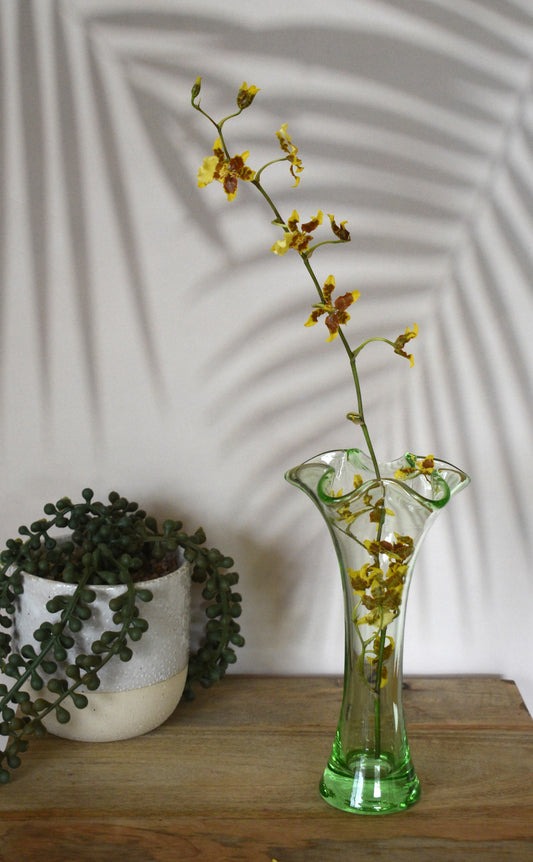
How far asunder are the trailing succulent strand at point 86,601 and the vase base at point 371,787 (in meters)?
0.20

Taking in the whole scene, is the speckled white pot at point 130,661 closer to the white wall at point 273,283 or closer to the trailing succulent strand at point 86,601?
the trailing succulent strand at point 86,601

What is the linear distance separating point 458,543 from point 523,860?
0.37 m

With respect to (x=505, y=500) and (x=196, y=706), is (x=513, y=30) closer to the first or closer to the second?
(x=505, y=500)

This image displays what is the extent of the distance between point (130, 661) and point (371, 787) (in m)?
A: 0.26

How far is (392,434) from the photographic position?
961mm

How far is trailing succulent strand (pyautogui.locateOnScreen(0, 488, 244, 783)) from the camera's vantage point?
78 cm

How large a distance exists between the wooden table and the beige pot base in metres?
0.01

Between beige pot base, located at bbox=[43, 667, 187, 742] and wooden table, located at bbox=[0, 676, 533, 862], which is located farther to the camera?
beige pot base, located at bbox=[43, 667, 187, 742]

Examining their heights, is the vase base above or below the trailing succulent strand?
below

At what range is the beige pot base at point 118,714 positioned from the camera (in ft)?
2.69

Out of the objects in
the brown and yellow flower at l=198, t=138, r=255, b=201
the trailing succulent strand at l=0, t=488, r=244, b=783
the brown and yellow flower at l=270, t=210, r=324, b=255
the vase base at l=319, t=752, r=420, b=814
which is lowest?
the vase base at l=319, t=752, r=420, b=814

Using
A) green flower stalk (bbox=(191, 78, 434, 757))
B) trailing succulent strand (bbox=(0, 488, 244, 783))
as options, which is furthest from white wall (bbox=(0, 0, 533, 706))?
green flower stalk (bbox=(191, 78, 434, 757))

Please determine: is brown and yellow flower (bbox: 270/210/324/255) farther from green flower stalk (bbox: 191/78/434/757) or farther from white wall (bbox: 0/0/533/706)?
white wall (bbox: 0/0/533/706)

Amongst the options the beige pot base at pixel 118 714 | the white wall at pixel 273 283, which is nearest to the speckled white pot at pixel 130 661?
the beige pot base at pixel 118 714
